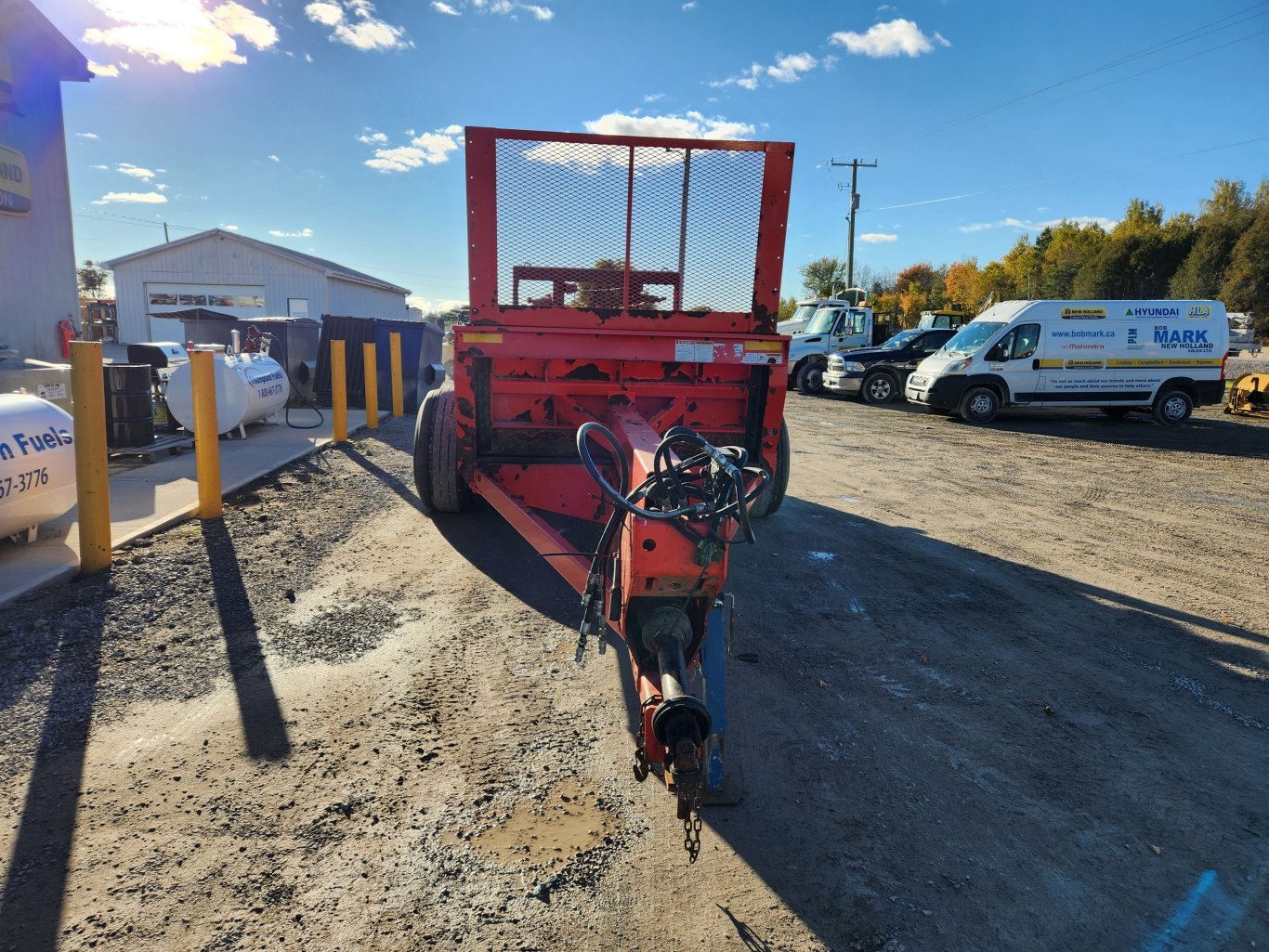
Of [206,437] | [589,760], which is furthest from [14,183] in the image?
[589,760]

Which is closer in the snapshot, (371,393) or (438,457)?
(438,457)

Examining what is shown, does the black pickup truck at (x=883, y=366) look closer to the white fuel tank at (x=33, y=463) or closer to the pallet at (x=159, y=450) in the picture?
the pallet at (x=159, y=450)

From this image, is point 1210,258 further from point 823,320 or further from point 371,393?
point 371,393

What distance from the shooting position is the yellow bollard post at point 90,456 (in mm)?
4953

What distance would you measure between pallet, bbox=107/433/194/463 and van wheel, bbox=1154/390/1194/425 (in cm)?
1739

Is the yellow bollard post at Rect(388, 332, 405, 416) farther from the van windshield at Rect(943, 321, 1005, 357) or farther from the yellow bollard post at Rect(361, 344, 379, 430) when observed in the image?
the van windshield at Rect(943, 321, 1005, 357)

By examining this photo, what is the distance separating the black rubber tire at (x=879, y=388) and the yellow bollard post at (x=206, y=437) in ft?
55.5

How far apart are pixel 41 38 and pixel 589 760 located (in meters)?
17.6

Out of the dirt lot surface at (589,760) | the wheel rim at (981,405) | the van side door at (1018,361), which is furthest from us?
the wheel rim at (981,405)

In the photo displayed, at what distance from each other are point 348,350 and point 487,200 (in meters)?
11.3

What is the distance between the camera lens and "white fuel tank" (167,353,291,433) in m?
10.0

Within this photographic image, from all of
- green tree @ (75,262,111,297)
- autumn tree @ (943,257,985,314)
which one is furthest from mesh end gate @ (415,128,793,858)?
green tree @ (75,262,111,297)

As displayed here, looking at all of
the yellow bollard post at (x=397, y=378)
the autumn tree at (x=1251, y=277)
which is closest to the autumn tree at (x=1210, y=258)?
the autumn tree at (x=1251, y=277)

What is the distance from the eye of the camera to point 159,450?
30.0 feet
